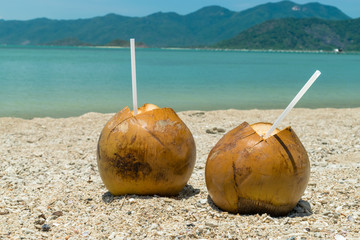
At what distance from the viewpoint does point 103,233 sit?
13.3ft

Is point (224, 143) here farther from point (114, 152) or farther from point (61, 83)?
point (61, 83)

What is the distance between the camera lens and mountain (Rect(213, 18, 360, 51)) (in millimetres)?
170750

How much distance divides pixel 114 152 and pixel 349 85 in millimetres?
26802

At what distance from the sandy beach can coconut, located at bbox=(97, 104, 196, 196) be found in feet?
0.65

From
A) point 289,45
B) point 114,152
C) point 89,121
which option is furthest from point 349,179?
point 289,45

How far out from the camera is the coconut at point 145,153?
459cm

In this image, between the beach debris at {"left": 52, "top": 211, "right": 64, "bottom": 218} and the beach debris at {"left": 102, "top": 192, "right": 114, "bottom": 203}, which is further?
the beach debris at {"left": 102, "top": 192, "right": 114, "bottom": 203}

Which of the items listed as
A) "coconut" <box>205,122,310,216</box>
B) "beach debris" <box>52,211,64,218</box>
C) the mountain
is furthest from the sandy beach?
the mountain

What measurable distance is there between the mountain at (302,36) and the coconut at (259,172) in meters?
173

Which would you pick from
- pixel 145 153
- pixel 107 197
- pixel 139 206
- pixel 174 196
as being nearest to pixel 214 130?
pixel 174 196

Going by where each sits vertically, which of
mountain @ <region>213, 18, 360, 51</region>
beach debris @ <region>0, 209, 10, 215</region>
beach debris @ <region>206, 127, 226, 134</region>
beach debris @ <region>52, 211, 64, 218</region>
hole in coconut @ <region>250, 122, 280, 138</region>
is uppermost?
mountain @ <region>213, 18, 360, 51</region>

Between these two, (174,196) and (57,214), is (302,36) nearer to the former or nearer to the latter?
(174,196)

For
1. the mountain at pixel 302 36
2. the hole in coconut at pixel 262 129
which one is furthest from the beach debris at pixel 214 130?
the mountain at pixel 302 36

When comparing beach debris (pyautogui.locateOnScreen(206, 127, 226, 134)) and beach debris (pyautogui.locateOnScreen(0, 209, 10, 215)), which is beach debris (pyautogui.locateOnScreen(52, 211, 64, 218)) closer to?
beach debris (pyautogui.locateOnScreen(0, 209, 10, 215))
